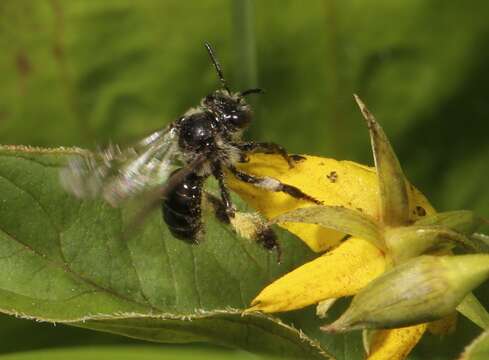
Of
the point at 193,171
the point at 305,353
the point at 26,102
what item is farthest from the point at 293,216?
the point at 26,102

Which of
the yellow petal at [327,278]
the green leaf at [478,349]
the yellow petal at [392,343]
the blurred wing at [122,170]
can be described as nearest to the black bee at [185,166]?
the blurred wing at [122,170]

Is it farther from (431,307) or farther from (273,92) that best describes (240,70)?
(431,307)

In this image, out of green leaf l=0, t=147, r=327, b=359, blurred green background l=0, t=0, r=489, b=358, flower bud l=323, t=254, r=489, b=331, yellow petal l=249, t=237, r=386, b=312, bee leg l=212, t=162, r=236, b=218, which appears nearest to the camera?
flower bud l=323, t=254, r=489, b=331

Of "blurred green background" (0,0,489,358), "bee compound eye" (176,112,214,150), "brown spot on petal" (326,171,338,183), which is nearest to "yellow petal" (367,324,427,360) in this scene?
"brown spot on petal" (326,171,338,183)

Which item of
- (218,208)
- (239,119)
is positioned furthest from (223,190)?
(239,119)

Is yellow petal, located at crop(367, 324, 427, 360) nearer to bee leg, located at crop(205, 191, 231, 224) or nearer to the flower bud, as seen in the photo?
the flower bud

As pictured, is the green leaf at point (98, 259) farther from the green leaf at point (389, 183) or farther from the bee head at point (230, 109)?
the green leaf at point (389, 183)

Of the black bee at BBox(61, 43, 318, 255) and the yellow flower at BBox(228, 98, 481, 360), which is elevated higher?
the black bee at BBox(61, 43, 318, 255)
